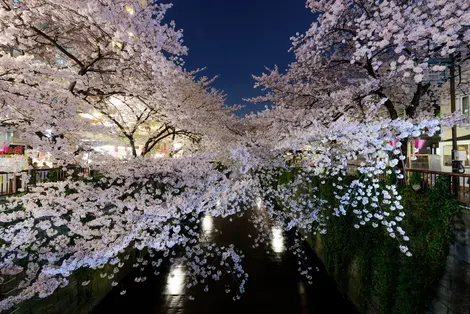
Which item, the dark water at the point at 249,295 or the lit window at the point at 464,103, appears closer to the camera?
the dark water at the point at 249,295

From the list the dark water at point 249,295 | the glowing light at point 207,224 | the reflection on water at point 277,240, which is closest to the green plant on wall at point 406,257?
the dark water at point 249,295

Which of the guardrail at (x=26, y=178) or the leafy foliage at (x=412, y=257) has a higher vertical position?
the guardrail at (x=26, y=178)

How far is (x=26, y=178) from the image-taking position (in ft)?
27.0

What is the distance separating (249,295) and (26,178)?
8957 millimetres

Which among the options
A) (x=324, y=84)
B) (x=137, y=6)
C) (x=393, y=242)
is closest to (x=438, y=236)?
(x=393, y=242)

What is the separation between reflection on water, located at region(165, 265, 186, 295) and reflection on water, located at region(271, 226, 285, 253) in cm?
517

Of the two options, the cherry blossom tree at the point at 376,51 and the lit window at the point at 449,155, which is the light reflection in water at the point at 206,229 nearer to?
the cherry blossom tree at the point at 376,51

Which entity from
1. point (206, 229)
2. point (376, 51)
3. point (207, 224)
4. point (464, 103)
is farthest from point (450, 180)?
point (207, 224)

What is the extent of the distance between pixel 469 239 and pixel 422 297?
1.79 meters

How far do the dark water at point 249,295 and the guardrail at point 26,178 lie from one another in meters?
5.17

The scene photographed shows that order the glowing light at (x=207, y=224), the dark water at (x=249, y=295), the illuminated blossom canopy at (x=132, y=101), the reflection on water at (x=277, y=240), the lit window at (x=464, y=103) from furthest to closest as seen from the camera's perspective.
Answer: the glowing light at (x=207, y=224)
the lit window at (x=464, y=103)
the reflection on water at (x=277, y=240)
the dark water at (x=249, y=295)
the illuminated blossom canopy at (x=132, y=101)

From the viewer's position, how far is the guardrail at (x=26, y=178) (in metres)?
8.25

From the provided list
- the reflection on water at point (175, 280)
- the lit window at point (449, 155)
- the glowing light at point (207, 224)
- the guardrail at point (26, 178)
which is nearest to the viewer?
the guardrail at point (26, 178)

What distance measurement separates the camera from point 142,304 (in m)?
9.60
